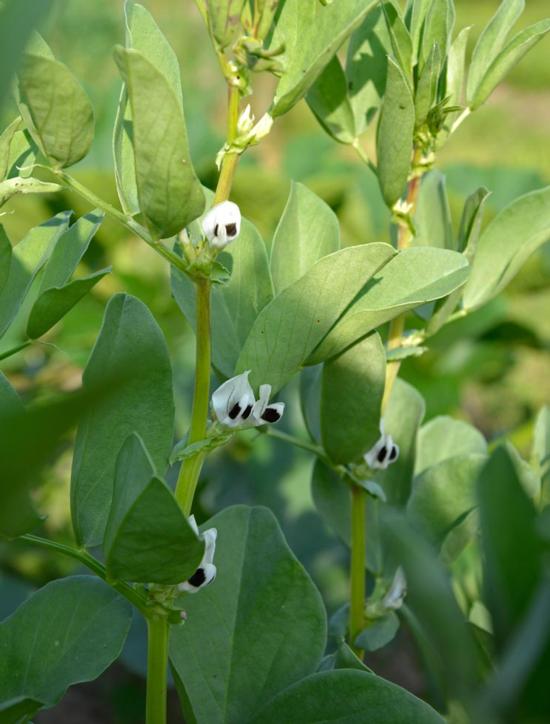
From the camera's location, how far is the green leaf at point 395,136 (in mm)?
464

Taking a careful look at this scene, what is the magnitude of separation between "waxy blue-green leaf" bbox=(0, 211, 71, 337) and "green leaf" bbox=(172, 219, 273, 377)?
6cm

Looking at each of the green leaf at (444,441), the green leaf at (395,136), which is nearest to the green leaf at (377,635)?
the green leaf at (444,441)

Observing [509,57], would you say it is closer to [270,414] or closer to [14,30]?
[270,414]

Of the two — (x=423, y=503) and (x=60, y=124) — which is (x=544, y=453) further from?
(x=60, y=124)

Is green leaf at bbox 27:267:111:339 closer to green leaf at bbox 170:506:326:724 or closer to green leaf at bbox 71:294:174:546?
green leaf at bbox 71:294:174:546

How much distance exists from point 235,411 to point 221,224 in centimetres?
8

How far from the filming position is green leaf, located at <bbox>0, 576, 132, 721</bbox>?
0.46 m

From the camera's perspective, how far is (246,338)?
49 cm

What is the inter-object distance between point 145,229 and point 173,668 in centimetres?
21

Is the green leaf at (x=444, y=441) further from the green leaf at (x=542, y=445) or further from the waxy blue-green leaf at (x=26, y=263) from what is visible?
the waxy blue-green leaf at (x=26, y=263)

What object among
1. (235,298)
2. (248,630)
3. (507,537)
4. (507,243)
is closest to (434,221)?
(507,243)

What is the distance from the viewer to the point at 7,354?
19.0 inches

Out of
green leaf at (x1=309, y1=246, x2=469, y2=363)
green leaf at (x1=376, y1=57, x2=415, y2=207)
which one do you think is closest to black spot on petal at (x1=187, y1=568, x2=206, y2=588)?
green leaf at (x1=309, y1=246, x2=469, y2=363)

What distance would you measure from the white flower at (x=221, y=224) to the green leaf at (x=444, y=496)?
209 millimetres
